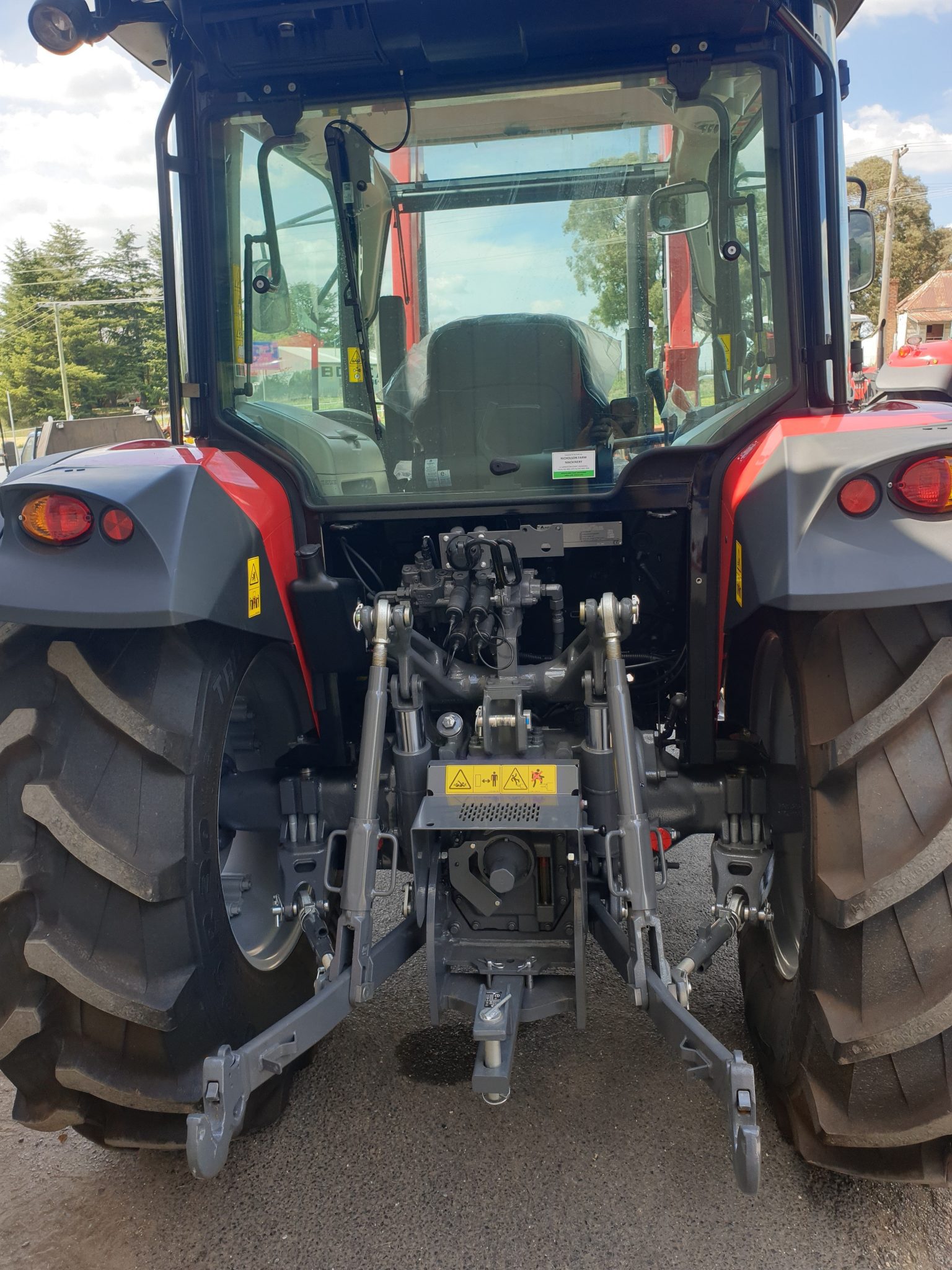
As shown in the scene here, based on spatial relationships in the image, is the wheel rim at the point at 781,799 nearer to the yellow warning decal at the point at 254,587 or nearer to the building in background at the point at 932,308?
the yellow warning decal at the point at 254,587

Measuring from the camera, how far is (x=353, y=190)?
8.26 ft

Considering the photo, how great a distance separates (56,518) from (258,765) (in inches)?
36.5

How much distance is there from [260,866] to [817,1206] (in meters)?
1.61

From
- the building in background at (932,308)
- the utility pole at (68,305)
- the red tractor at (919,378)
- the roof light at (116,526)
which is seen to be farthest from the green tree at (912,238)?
the roof light at (116,526)

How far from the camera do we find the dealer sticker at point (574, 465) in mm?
2492

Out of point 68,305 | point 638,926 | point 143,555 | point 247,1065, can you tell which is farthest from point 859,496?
point 68,305

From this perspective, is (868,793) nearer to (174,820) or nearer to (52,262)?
(174,820)

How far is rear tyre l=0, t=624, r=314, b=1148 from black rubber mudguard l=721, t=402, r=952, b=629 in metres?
1.16

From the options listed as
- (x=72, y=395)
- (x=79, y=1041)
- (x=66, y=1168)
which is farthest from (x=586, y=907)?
(x=72, y=395)

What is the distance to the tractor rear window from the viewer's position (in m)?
2.45

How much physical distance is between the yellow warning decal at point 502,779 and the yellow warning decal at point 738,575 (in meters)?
0.54

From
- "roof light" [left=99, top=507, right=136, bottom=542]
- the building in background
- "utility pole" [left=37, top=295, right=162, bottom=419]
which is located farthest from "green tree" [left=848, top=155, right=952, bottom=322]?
"roof light" [left=99, top=507, right=136, bottom=542]

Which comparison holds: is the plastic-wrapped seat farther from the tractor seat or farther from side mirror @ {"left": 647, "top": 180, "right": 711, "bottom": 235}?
Answer: side mirror @ {"left": 647, "top": 180, "right": 711, "bottom": 235}

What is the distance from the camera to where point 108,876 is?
6.19 feet
